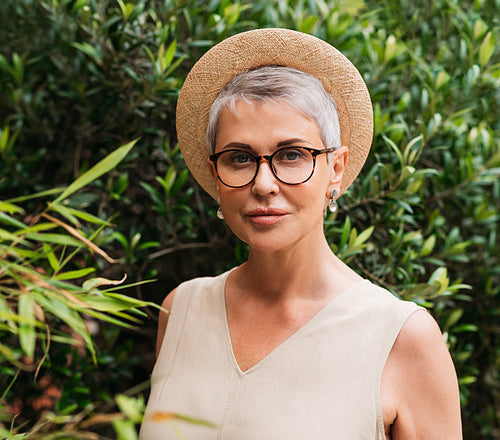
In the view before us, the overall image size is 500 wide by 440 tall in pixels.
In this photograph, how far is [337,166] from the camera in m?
1.79

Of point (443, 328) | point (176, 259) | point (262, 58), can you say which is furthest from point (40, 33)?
point (443, 328)

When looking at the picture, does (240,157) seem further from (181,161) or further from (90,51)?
(90,51)

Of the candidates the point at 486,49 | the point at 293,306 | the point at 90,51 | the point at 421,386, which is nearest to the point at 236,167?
the point at 293,306

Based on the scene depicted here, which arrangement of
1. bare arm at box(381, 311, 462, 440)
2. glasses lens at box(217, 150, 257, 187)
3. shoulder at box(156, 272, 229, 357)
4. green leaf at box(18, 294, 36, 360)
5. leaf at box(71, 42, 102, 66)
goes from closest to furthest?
green leaf at box(18, 294, 36, 360) < bare arm at box(381, 311, 462, 440) < glasses lens at box(217, 150, 257, 187) < shoulder at box(156, 272, 229, 357) < leaf at box(71, 42, 102, 66)

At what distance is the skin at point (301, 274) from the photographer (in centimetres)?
156

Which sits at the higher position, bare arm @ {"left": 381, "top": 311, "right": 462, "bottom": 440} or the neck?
the neck

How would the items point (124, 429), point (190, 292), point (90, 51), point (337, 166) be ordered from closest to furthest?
point (124, 429) → point (337, 166) → point (190, 292) → point (90, 51)

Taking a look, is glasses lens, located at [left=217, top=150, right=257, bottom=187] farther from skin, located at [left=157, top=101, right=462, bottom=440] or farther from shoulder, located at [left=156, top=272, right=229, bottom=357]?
shoulder, located at [left=156, top=272, right=229, bottom=357]

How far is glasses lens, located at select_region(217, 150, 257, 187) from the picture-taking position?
165cm

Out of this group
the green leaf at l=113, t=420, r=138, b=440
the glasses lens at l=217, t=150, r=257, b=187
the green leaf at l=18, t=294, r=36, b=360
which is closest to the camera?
the green leaf at l=113, t=420, r=138, b=440

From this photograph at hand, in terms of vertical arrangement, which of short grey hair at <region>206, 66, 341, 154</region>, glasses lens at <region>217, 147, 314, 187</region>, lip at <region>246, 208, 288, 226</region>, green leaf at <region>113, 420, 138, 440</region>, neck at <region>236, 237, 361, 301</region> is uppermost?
short grey hair at <region>206, 66, 341, 154</region>

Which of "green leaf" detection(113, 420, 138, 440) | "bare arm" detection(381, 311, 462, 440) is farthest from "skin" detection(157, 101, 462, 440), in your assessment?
"green leaf" detection(113, 420, 138, 440)

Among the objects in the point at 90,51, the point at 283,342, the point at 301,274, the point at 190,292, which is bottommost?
the point at 190,292

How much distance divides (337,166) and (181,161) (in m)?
0.99
